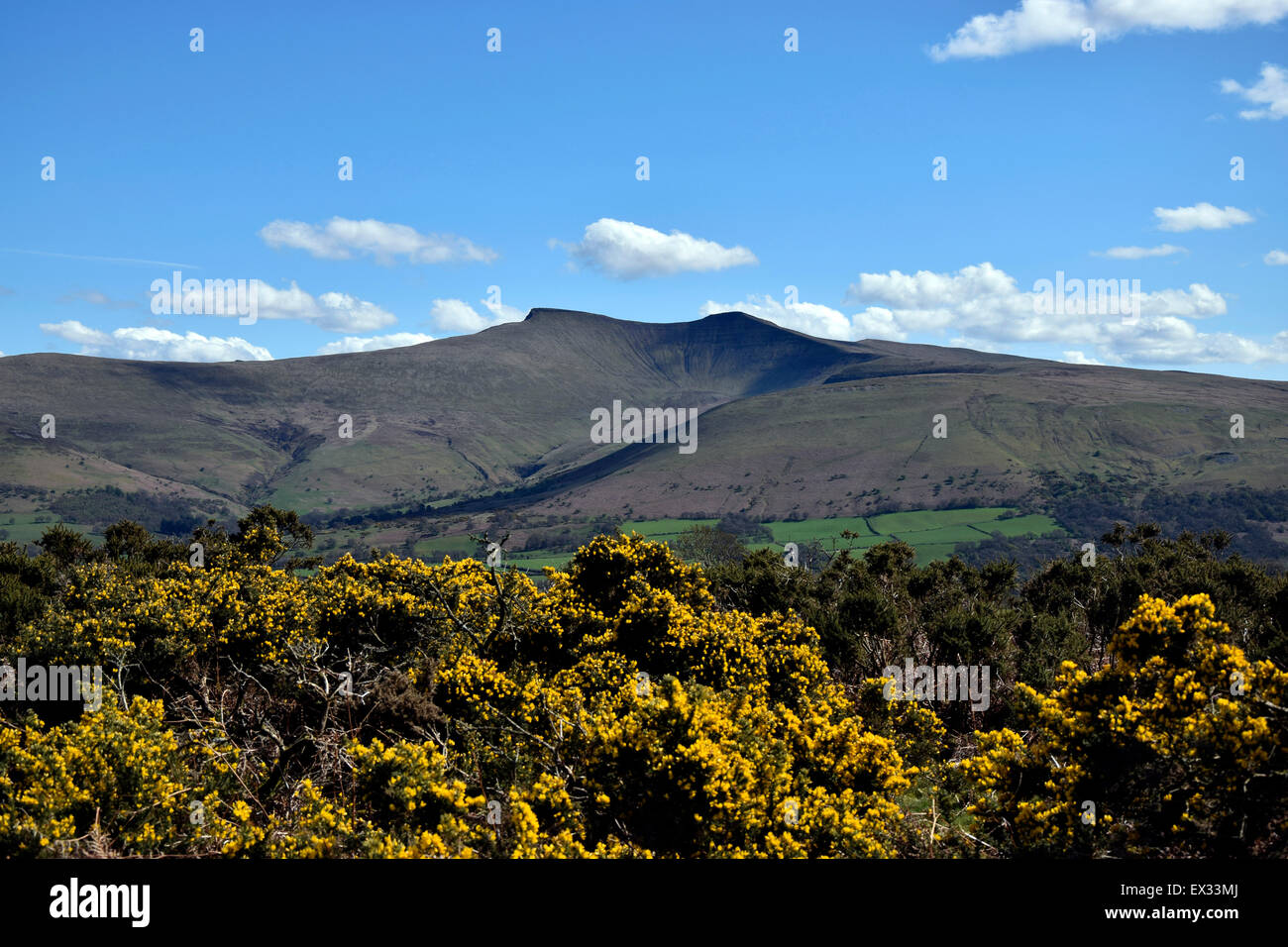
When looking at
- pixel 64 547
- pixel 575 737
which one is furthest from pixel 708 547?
pixel 575 737

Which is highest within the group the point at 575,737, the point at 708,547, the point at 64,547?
the point at 64,547

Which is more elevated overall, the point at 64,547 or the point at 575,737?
the point at 64,547

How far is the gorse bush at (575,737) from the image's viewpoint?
1305 cm

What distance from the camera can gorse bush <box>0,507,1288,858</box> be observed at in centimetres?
1305

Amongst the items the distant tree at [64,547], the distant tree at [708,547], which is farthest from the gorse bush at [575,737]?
the distant tree at [708,547]

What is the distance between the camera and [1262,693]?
43.8ft

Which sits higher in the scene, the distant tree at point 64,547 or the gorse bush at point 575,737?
the distant tree at point 64,547

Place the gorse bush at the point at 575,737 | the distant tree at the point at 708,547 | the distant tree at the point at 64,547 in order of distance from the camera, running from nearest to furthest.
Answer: the gorse bush at the point at 575,737, the distant tree at the point at 64,547, the distant tree at the point at 708,547

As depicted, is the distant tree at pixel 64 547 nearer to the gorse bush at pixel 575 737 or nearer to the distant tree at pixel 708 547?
the gorse bush at pixel 575 737

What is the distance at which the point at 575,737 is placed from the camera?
56.2 ft

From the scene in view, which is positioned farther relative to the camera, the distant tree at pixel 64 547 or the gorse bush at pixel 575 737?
the distant tree at pixel 64 547

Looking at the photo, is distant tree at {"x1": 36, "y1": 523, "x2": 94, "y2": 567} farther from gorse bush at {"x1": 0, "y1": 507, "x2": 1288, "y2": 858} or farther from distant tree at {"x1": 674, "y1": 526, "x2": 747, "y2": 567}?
distant tree at {"x1": 674, "y1": 526, "x2": 747, "y2": 567}

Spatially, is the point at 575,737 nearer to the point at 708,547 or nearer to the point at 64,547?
the point at 64,547

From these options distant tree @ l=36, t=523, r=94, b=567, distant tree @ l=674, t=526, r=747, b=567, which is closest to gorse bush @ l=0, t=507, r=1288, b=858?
distant tree @ l=36, t=523, r=94, b=567
